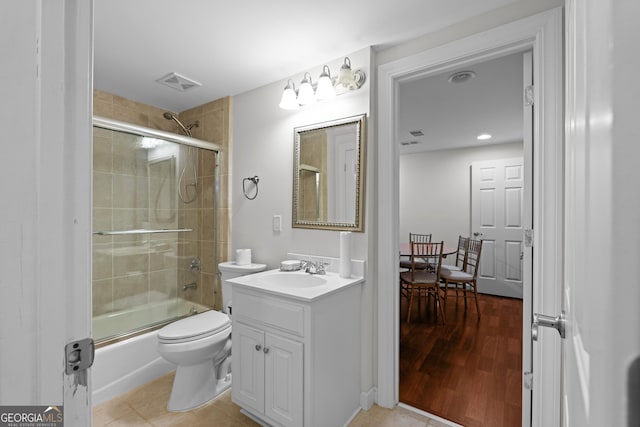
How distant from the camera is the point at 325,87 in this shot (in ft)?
6.20

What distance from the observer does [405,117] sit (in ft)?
11.2

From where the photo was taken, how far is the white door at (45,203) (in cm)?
45

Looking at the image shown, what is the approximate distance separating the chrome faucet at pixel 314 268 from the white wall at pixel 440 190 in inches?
147

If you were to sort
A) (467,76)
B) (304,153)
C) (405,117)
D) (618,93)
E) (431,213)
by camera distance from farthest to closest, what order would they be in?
(431,213) → (405,117) → (467,76) → (304,153) → (618,93)

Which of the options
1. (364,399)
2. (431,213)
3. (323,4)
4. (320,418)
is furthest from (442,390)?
(431,213)

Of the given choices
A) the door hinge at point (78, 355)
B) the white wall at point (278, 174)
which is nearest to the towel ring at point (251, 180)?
the white wall at point (278, 174)

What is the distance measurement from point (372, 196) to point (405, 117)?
6.44 feet

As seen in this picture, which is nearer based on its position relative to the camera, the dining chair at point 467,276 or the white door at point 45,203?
the white door at point 45,203

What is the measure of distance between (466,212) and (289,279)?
3.96 m

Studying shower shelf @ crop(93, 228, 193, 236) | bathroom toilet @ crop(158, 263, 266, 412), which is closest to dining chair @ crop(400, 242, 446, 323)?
bathroom toilet @ crop(158, 263, 266, 412)

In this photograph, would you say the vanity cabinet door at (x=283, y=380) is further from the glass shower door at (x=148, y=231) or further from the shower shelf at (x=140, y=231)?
the shower shelf at (x=140, y=231)

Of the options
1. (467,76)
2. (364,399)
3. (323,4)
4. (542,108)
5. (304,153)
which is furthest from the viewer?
(467,76)

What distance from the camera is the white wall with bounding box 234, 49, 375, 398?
73.5 inches

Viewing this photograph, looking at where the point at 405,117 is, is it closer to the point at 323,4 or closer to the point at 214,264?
the point at 323,4
